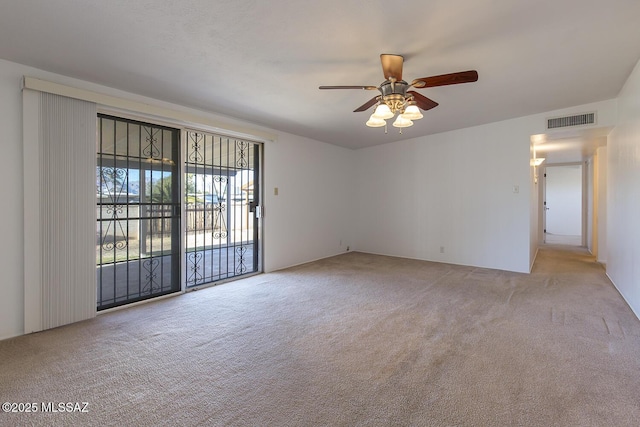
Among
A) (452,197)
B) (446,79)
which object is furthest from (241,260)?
(452,197)

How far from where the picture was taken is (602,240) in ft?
17.7

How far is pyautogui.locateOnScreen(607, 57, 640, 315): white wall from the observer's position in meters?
2.93

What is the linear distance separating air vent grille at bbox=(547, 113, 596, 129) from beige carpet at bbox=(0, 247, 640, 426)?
225 cm

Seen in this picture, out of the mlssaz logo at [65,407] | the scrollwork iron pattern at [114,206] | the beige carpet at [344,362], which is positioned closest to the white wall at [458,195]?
the beige carpet at [344,362]

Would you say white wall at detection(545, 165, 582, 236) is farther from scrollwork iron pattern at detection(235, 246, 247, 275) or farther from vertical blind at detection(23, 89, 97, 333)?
vertical blind at detection(23, 89, 97, 333)

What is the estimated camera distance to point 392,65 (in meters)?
2.48

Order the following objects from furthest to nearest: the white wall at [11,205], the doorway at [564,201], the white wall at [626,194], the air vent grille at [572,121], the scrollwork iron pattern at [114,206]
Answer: the doorway at [564,201] → the air vent grille at [572,121] → the scrollwork iron pattern at [114,206] → the white wall at [626,194] → the white wall at [11,205]

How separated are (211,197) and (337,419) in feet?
11.3

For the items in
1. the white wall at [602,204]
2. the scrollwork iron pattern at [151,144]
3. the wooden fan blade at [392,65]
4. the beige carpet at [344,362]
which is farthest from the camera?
the white wall at [602,204]

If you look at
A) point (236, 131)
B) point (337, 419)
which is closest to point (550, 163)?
point (236, 131)

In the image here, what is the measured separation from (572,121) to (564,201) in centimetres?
810

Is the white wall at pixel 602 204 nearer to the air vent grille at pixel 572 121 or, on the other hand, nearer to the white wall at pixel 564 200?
the air vent grille at pixel 572 121

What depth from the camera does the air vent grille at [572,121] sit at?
3918 millimetres

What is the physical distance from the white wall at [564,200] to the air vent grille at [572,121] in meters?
7.14
